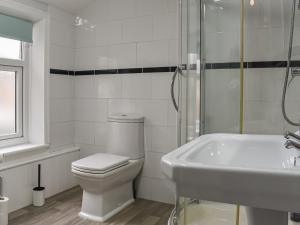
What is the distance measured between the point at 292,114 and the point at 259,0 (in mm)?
868

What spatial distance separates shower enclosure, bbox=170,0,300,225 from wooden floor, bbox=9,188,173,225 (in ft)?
1.55

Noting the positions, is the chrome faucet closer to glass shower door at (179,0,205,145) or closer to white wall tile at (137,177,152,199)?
glass shower door at (179,0,205,145)

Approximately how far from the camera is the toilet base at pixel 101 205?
94.7 inches

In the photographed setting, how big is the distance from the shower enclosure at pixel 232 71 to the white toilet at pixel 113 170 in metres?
0.59

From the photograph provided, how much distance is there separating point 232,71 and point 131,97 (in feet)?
3.78

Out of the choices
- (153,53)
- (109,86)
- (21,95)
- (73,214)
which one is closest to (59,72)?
(21,95)

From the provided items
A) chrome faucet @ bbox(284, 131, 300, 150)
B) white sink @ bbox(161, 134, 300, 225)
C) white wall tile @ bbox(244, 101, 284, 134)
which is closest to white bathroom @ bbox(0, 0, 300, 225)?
white wall tile @ bbox(244, 101, 284, 134)

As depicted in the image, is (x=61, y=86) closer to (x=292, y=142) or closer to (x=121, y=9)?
(x=121, y=9)

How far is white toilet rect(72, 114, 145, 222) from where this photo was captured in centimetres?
234

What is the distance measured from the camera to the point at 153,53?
284cm

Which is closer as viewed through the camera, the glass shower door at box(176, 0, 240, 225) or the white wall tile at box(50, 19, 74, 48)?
the glass shower door at box(176, 0, 240, 225)

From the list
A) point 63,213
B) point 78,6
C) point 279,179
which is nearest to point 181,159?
point 279,179

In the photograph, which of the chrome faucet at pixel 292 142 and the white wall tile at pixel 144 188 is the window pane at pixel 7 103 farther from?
the chrome faucet at pixel 292 142

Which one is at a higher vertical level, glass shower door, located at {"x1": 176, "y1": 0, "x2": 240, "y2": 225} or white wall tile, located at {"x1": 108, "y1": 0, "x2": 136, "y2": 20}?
white wall tile, located at {"x1": 108, "y1": 0, "x2": 136, "y2": 20}
